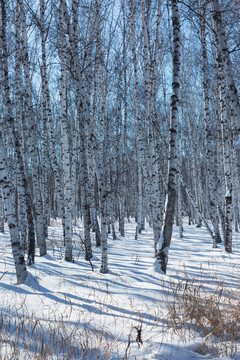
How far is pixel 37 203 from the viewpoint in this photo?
6.70 meters

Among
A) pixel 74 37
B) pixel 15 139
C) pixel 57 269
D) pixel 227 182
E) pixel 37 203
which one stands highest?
pixel 74 37

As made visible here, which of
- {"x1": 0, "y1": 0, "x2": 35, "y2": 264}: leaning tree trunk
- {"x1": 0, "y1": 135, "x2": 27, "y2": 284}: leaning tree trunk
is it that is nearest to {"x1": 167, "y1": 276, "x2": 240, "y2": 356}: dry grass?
{"x1": 0, "y1": 135, "x2": 27, "y2": 284}: leaning tree trunk

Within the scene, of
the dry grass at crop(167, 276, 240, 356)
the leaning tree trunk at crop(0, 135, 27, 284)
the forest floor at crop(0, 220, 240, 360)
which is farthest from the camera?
the leaning tree trunk at crop(0, 135, 27, 284)

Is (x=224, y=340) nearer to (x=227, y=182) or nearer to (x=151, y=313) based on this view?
(x=151, y=313)

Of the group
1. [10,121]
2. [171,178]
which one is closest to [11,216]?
[10,121]

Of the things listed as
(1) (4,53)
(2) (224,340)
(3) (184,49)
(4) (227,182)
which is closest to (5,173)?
(1) (4,53)

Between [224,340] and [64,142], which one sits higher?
[64,142]

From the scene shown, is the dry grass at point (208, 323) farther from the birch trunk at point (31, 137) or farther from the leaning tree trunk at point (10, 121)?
the birch trunk at point (31, 137)

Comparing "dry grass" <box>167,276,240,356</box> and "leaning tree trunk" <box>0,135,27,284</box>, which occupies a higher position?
"leaning tree trunk" <box>0,135,27,284</box>

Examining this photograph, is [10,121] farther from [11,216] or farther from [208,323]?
[208,323]

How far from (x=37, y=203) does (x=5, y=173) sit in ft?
9.31

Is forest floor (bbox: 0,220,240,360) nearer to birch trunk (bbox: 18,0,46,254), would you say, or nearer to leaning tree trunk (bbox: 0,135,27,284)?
leaning tree trunk (bbox: 0,135,27,284)

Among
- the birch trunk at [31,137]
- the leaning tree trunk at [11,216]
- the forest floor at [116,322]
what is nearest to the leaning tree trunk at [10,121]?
the leaning tree trunk at [11,216]

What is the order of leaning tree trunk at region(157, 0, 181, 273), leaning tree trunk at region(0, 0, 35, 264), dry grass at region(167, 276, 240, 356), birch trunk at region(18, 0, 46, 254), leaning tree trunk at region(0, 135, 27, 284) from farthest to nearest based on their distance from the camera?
birch trunk at region(18, 0, 46, 254), leaning tree trunk at region(157, 0, 181, 273), leaning tree trunk at region(0, 0, 35, 264), leaning tree trunk at region(0, 135, 27, 284), dry grass at region(167, 276, 240, 356)
